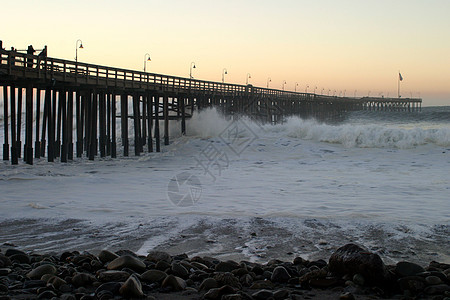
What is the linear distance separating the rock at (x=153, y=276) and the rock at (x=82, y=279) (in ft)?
1.76

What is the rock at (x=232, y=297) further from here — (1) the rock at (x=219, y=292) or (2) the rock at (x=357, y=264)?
(2) the rock at (x=357, y=264)

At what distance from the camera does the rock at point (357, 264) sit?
5.49 meters

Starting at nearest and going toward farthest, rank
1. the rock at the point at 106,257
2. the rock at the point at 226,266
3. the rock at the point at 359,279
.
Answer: the rock at the point at 359,279, the rock at the point at 226,266, the rock at the point at 106,257

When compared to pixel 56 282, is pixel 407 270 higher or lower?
higher

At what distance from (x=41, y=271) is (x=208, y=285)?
6.08 feet

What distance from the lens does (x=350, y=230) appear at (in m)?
9.27

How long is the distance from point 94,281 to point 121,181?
38.3ft

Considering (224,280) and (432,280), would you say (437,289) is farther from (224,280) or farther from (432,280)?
(224,280)

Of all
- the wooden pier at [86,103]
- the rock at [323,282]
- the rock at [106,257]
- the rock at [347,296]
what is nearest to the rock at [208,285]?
the rock at [323,282]

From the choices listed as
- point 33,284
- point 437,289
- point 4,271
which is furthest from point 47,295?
point 437,289

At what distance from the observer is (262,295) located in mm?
5121

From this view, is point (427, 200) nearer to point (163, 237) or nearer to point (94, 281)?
point (163, 237)

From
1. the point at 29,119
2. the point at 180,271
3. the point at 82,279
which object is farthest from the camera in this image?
the point at 29,119

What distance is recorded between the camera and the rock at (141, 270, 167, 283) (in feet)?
→ 18.5
